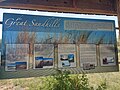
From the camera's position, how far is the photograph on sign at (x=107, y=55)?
2.31 metres

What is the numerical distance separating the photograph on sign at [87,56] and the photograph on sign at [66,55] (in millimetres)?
115

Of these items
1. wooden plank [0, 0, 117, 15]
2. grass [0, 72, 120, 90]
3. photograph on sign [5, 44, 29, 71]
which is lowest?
grass [0, 72, 120, 90]

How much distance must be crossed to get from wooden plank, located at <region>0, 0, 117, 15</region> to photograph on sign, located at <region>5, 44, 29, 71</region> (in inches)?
19.3

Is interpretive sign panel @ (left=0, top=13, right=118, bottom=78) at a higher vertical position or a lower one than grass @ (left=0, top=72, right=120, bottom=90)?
higher

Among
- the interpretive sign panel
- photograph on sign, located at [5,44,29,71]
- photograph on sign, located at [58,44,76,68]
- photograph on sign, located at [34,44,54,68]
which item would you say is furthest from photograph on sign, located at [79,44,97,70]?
photograph on sign, located at [5,44,29,71]

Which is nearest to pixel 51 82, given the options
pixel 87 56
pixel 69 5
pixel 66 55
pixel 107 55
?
pixel 66 55

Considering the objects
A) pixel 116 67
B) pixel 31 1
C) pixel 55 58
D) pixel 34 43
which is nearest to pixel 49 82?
pixel 55 58

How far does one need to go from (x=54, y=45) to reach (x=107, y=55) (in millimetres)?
811

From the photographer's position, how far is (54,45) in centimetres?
210

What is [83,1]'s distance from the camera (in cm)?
229

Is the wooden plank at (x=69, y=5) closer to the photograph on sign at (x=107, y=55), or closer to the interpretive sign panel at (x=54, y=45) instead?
the interpretive sign panel at (x=54, y=45)

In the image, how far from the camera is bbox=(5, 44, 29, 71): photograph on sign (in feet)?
6.18

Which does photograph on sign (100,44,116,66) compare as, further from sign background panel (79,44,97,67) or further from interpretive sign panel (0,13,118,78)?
sign background panel (79,44,97,67)

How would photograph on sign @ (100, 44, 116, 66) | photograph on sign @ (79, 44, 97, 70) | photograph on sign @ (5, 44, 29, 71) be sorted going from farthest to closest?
photograph on sign @ (100, 44, 116, 66)
photograph on sign @ (79, 44, 97, 70)
photograph on sign @ (5, 44, 29, 71)
